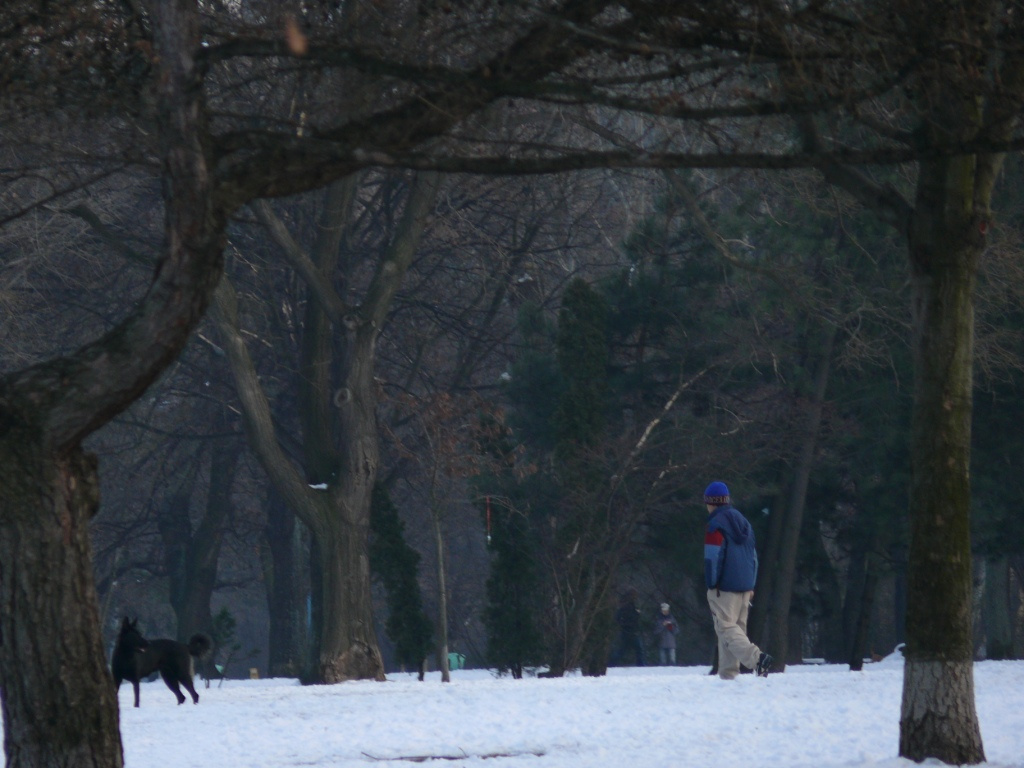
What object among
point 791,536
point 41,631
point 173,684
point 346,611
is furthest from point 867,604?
point 41,631

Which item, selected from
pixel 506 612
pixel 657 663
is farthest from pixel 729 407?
pixel 657 663

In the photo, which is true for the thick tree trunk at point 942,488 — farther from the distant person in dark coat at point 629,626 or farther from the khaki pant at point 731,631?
the distant person in dark coat at point 629,626

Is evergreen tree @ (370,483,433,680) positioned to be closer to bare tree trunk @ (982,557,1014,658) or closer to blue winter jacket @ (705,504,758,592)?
bare tree trunk @ (982,557,1014,658)

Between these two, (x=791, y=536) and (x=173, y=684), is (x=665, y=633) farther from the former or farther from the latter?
(x=173, y=684)

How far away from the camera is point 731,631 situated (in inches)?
556

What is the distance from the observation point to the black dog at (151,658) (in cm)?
1345

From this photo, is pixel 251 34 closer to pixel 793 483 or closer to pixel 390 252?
pixel 390 252

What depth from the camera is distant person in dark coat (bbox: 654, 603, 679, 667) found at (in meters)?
32.7

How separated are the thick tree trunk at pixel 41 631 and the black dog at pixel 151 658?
6484 millimetres

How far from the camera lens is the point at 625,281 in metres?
28.7

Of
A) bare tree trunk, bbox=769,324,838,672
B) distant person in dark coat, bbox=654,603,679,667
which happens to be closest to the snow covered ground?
bare tree trunk, bbox=769,324,838,672

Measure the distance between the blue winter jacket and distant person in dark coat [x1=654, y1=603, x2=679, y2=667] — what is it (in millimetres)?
18690

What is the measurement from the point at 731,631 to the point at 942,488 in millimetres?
6329

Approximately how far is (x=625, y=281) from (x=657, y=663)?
470 inches
